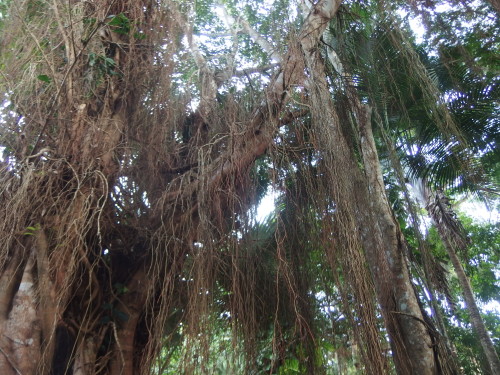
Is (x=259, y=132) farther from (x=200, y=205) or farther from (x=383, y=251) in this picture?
(x=383, y=251)

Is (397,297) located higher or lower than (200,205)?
lower

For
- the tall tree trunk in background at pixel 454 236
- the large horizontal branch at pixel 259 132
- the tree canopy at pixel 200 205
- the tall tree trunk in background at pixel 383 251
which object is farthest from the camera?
the tall tree trunk in background at pixel 454 236

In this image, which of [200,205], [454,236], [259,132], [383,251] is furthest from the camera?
[454,236]

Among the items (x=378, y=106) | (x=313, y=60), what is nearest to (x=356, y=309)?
(x=313, y=60)

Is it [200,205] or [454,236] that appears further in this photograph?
[454,236]

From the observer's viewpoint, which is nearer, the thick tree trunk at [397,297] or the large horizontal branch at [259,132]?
the thick tree trunk at [397,297]

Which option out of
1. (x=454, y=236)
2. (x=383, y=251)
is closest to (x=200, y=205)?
(x=383, y=251)

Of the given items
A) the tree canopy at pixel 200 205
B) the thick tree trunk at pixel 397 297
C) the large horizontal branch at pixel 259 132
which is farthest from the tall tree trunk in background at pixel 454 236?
the large horizontal branch at pixel 259 132

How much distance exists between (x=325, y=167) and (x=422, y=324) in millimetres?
1243

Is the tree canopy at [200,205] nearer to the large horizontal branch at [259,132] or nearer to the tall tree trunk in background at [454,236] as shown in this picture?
the large horizontal branch at [259,132]

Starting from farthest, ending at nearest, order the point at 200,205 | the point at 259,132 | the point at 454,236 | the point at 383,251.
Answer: the point at 454,236
the point at 259,132
the point at 383,251
the point at 200,205

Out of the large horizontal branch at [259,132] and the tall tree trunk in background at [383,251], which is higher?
the large horizontal branch at [259,132]

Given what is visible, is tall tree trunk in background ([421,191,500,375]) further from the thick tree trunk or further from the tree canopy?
the thick tree trunk

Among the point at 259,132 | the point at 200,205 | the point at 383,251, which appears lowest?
the point at 383,251
